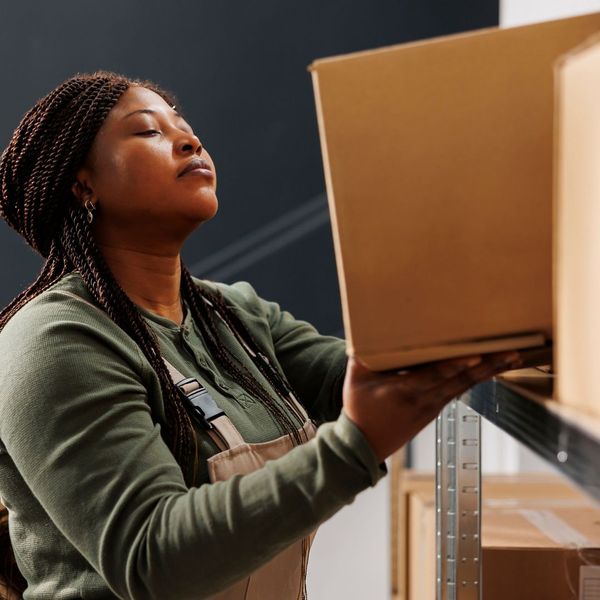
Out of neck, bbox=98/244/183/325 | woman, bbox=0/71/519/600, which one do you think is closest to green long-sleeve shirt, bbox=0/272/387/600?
woman, bbox=0/71/519/600

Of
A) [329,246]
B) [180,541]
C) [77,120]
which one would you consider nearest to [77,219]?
[77,120]

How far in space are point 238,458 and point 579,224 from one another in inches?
25.8

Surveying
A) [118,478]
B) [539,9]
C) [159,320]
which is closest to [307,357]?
[159,320]

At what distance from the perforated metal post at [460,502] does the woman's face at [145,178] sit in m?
0.45

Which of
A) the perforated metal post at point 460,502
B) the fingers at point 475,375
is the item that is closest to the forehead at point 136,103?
the perforated metal post at point 460,502

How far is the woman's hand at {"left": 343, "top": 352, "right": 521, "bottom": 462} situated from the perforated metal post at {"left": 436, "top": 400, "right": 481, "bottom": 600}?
41cm

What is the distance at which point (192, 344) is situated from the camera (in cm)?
131

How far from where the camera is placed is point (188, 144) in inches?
50.4

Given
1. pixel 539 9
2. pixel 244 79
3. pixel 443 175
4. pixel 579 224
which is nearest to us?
pixel 579 224

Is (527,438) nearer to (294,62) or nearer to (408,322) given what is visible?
(408,322)

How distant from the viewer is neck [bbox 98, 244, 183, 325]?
134 centimetres

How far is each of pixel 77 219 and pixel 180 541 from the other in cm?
58

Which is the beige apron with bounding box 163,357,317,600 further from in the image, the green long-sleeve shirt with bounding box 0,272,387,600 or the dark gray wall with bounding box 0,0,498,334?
the dark gray wall with bounding box 0,0,498,334

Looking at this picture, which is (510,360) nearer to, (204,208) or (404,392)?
(404,392)
